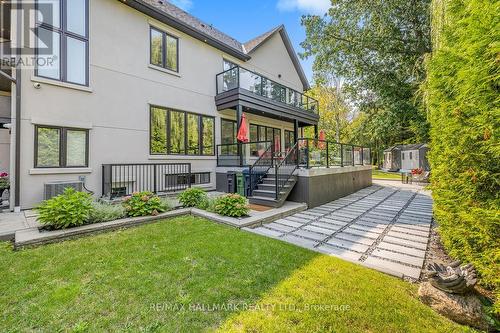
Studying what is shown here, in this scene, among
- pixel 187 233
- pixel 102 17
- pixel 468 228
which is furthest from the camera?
pixel 102 17

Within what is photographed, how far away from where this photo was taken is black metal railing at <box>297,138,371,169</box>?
7.79 meters

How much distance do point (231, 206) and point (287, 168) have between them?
2923 mm

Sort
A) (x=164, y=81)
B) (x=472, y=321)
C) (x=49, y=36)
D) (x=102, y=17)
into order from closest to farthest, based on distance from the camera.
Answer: (x=472, y=321)
(x=49, y=36)
(x=102, y=17)
(x=164, y=81)

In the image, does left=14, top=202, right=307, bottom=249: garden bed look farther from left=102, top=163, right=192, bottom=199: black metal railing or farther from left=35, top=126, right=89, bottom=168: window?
left=35, top=126, right=89, bottom=168: window

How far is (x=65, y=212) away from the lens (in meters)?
4.63

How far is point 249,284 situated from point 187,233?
7.56 ft

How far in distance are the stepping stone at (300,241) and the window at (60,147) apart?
674cm

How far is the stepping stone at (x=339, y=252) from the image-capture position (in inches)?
151

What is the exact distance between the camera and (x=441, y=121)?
3.54m

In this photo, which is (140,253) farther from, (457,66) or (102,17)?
(102,17)

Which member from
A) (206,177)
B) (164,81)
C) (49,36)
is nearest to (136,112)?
(164,81)

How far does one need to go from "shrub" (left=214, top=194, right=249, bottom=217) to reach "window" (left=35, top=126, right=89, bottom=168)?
4.72m

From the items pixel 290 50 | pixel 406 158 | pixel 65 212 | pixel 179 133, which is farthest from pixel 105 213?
pixel 406 158

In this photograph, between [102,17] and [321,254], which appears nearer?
[321,254]
